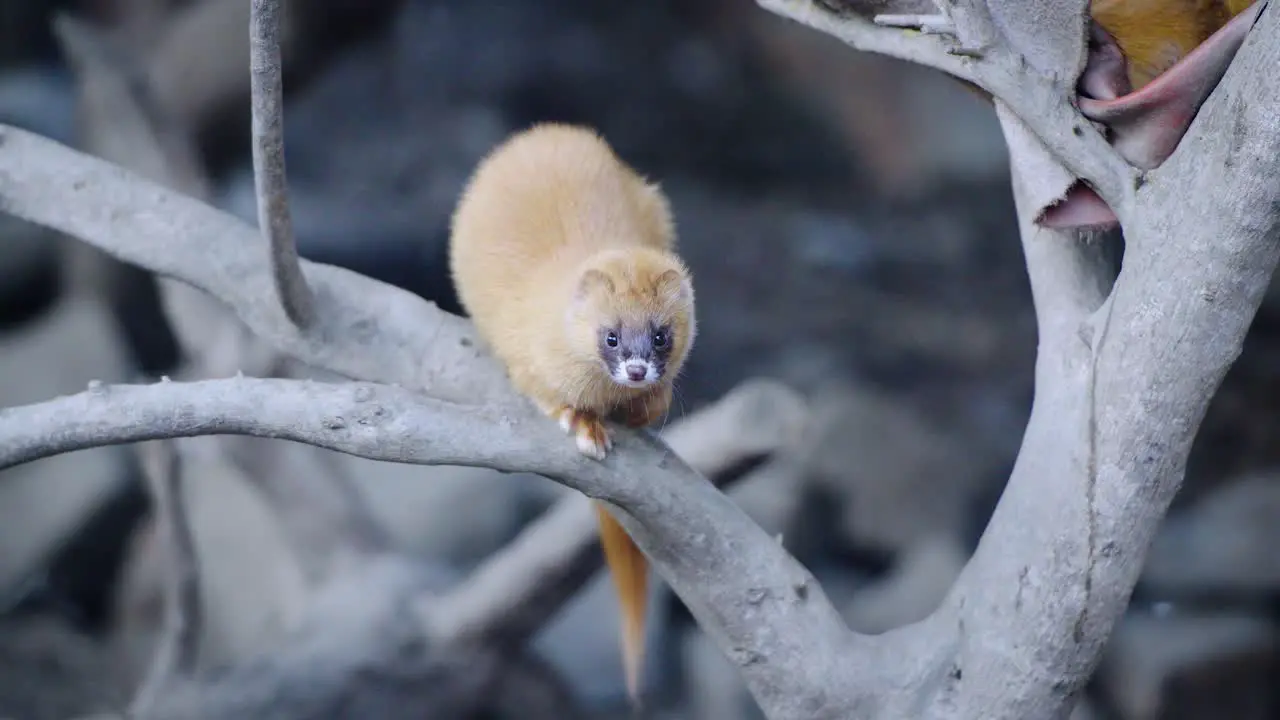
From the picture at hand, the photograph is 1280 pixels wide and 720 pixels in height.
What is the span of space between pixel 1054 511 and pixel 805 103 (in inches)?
138

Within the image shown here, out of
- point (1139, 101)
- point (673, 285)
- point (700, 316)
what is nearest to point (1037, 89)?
point (1139, 101)

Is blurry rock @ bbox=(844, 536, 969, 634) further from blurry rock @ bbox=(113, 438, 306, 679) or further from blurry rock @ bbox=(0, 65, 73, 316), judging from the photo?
blurry rock @ bbox=(0, 65, 73, 316)

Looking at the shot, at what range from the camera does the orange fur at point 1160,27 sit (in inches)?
74.0

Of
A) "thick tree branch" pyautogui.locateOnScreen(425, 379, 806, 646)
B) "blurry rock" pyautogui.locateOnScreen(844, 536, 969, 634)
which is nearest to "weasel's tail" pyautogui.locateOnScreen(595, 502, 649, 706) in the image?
"thick tree branch" pyautogui.locateOnScreen(425, 379, 806, 646)

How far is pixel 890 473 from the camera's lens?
4.21 metres

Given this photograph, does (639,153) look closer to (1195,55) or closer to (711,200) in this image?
(711,200)

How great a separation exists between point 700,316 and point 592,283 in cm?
295

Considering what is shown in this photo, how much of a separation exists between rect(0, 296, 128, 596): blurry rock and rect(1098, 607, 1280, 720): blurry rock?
3.22m

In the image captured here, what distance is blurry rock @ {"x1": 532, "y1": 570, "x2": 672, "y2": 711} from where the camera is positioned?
3646 mm

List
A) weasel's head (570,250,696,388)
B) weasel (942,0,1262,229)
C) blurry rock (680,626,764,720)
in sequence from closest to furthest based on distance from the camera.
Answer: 1. weasel (942,0,1262,229)
2. weasel's head (570,250,696,388)
3. blurry rock (680,626,764,720)

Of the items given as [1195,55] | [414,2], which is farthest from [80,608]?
[1195,55]

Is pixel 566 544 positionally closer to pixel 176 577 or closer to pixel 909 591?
pixel 176 577

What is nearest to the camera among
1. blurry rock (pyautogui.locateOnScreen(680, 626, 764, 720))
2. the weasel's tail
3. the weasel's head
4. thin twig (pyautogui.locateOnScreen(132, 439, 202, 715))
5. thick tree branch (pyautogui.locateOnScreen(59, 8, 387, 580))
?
the weasel's head

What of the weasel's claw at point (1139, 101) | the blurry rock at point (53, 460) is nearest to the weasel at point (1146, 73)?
the weasel's claw at point (1139, 101)
